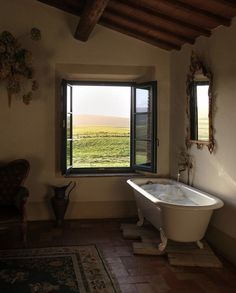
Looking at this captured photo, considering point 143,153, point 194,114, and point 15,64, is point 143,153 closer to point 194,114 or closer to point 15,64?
point 194,114

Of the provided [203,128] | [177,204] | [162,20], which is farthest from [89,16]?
[177,204]

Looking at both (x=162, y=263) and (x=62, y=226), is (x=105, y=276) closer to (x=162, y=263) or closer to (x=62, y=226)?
(x=162, y=263)

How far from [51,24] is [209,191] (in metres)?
3.21

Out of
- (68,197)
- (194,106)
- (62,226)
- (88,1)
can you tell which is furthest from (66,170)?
(88,1)

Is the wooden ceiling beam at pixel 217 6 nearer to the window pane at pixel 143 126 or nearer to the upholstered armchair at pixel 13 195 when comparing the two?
the window pane at pixel 143 126

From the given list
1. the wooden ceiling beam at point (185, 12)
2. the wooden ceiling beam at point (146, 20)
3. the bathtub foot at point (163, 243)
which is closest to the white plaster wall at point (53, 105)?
the wooden ceiling beam at point (146, 20)

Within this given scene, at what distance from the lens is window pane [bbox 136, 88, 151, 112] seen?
5.21m

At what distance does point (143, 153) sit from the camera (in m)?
5.35

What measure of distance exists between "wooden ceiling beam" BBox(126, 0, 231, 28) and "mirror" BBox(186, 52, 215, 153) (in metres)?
0.55

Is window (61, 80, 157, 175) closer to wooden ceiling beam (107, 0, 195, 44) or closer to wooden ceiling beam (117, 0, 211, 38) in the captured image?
wooden ceiling beam (107, 0, 195, 44)

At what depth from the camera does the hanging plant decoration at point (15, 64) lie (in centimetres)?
451

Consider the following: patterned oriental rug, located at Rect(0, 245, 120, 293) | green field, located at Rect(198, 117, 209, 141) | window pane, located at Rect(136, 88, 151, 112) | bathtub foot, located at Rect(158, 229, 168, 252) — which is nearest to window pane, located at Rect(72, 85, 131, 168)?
window pane, located at Rect(136, 88, 151, 112)

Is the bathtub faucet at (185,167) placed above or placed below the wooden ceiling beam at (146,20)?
below

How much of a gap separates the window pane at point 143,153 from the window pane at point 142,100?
20.6 inches
